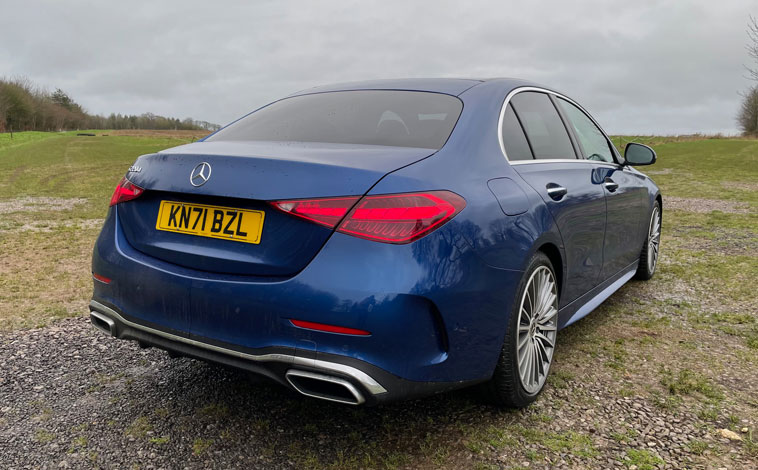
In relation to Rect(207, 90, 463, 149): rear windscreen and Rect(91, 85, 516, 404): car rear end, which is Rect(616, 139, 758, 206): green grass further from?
Rect(91, 85, 516, 404): car rear end

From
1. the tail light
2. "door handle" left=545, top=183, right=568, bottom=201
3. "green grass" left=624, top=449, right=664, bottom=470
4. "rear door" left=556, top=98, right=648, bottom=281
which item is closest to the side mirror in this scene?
"rear door" left=556, top=98, right=648, bottom=281

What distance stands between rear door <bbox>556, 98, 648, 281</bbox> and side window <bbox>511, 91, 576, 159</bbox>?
226mm

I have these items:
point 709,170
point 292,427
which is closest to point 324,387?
point 292,427

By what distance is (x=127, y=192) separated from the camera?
258cm

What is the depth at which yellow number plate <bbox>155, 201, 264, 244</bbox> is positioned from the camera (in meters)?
2.17

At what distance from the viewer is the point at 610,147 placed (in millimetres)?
4340

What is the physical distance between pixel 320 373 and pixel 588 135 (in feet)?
9.31

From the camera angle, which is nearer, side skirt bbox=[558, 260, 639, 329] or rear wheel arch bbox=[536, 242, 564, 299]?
rear wheel arch bbox=[536, 242, 564, 299]

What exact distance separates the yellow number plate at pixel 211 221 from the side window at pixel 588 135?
2.45 meters

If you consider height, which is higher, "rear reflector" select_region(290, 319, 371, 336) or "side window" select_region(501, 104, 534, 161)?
"side window" select_region(501, 104, 534, 161)

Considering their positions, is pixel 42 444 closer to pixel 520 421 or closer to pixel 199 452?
pixel 199 452

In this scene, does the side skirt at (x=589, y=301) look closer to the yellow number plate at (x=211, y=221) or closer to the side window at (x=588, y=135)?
the side window at (x=588, y=135)

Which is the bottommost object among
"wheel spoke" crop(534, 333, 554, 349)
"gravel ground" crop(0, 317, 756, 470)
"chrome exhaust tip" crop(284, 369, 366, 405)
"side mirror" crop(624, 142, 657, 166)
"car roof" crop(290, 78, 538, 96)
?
"gravel ground" crop(0, 317, 756, 470)

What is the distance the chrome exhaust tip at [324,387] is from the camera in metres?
2.02
